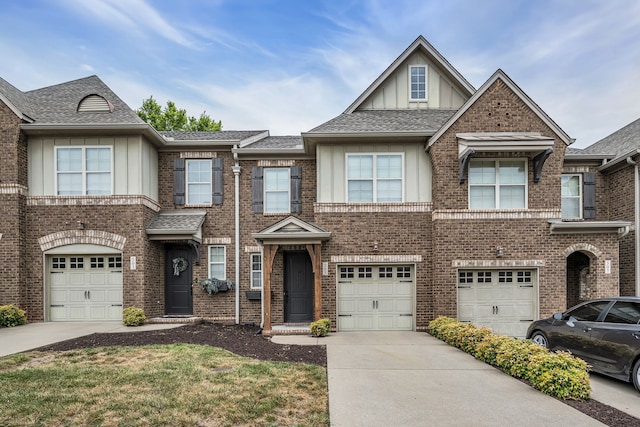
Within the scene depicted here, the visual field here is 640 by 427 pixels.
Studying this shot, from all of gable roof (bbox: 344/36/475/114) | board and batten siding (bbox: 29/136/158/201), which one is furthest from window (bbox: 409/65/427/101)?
board and batten siding (bbox: 29/136/158/201)

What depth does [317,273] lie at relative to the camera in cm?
1190

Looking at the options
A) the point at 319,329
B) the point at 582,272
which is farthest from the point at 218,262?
the point at 582,272

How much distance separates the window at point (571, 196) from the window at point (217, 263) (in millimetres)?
12138

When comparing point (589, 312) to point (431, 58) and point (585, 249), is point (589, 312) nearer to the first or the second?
point (585, 249)

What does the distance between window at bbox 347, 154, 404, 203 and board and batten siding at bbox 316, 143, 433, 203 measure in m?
0.16

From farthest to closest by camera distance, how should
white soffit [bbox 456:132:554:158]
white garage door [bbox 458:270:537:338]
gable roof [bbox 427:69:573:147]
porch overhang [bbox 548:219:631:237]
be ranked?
white garage door [bbox 458:270:537:338] → gable roof [bbox 427:69:573:147] → porch overhang [bbox 548:219:631:237] → white soffit [bbox 456:132:554:158]

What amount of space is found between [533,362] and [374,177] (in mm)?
7038

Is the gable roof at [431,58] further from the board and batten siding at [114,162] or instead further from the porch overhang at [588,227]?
the board and batten siding at [114,162]

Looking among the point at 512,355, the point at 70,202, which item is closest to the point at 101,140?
the point at 70,202

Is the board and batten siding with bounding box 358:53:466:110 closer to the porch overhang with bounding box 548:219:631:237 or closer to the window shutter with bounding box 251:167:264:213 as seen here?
the window shutter with bounding box 251:167:264:213

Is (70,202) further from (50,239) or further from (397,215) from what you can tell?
(397,215)

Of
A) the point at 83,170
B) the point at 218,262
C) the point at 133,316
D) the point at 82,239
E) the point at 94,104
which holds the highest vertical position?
the point at 94,104

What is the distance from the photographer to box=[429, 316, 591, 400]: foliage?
246 inches

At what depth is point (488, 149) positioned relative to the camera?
37.7 feet
